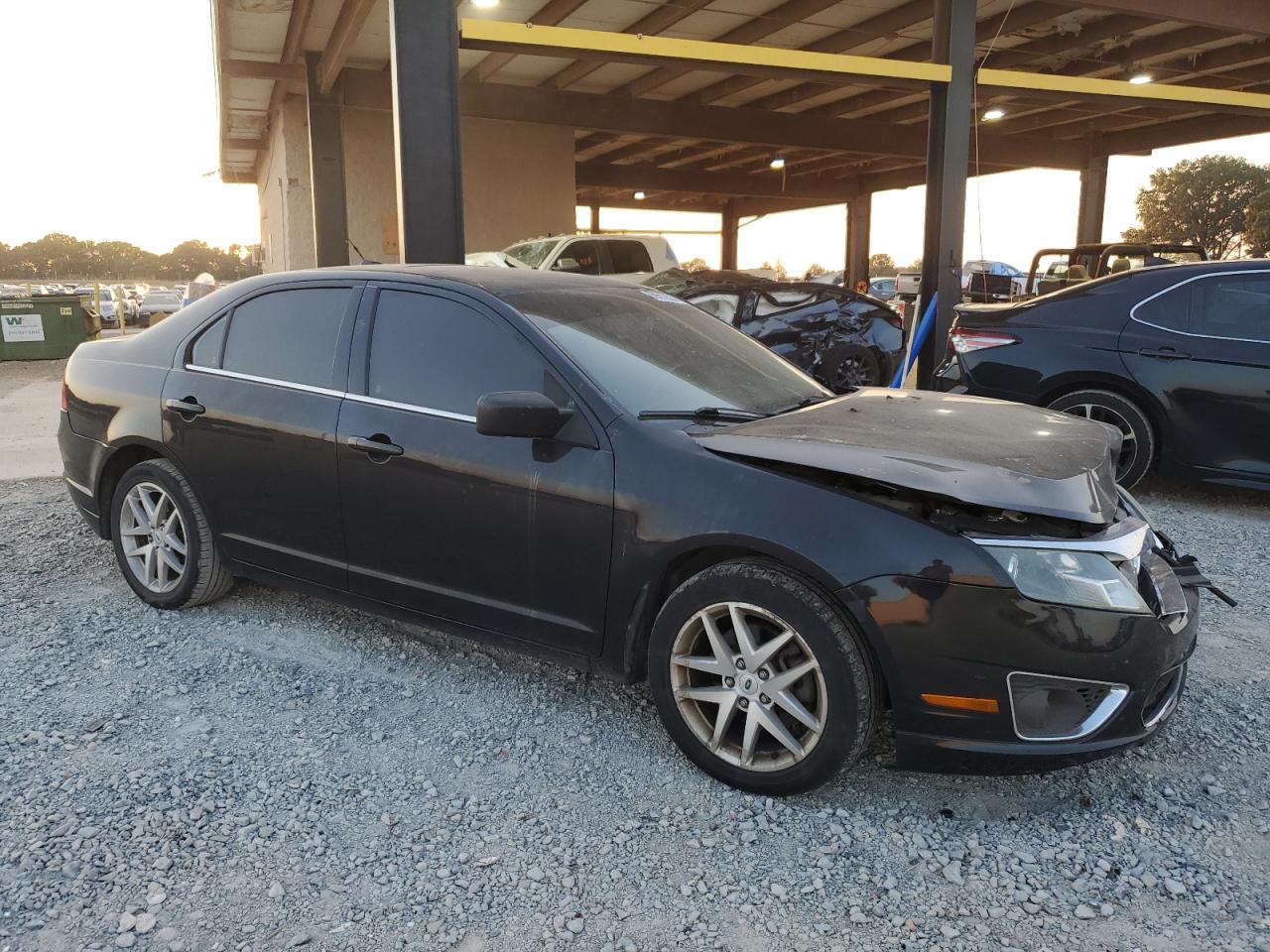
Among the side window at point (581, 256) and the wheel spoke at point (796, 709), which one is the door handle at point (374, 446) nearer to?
the wheel spoke at point (796, 709)

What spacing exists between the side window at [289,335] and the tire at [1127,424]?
14.8 ft

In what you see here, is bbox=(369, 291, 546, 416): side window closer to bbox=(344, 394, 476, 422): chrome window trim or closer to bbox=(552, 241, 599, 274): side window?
bbox=(344, 394, 476, 422): chrome window trim

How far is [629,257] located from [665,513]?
1143cm

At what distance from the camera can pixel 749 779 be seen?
8.97 feet

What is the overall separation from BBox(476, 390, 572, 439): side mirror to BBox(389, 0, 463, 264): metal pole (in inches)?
167

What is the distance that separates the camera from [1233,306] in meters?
5.82

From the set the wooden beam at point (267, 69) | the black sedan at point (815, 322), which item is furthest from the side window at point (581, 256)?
the wooden beam at point (267, 69)

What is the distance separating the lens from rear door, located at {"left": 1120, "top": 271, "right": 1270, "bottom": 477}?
5.59m

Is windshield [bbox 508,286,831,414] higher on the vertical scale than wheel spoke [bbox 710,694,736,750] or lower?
higher

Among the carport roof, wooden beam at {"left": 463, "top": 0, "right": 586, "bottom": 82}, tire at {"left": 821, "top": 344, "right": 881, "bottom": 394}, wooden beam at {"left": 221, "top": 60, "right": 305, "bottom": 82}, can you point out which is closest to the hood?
the carport roof

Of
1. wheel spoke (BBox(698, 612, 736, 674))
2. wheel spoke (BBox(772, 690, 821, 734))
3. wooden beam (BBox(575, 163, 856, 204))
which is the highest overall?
wooden beam (BBox(575, 163, 856, 204))

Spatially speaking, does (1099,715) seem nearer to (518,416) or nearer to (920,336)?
(518,416)

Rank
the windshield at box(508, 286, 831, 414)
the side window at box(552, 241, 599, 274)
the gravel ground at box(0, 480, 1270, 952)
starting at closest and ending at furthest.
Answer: the gravel ground at box(0, 480, 1270, 952), the windshield at box(508, 286, 831, 414), the side window at box(552, 241, 599, 274)

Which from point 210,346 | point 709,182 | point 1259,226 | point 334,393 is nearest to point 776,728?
point 334,393
